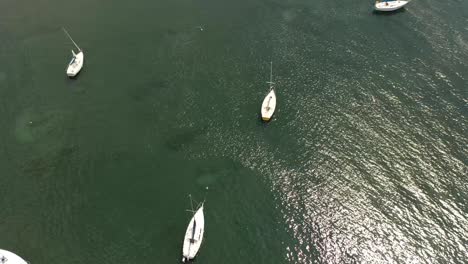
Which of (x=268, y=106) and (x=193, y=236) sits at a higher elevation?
(x=268, y=106)

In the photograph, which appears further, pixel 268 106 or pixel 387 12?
pixel 387 12

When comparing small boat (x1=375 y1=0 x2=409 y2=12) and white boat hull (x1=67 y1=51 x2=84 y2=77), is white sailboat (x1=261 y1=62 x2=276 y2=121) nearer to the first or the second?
white boat hull (x1=67 y1=51 x2=84 y2=77)

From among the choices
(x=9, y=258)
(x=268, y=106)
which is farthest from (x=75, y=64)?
(x=268, y=106)

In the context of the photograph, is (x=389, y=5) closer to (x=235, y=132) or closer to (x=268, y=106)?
(x=268, y=106)

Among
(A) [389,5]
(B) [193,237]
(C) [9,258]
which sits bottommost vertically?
(C) [9,258]

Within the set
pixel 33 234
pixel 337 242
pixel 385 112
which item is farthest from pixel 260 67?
pixel 33 234

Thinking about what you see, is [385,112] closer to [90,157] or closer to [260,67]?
[260,67]
